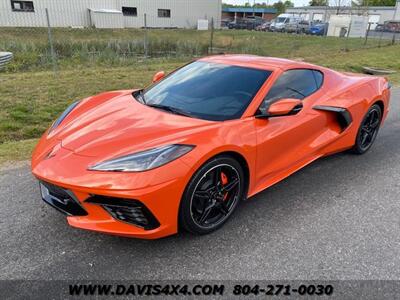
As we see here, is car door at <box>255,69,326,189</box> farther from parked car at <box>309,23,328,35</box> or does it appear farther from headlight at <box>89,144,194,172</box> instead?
parked car at <box>309,23,328,35</box>

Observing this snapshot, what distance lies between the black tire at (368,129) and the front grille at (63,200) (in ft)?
11.5

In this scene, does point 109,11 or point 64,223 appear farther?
point 109,11

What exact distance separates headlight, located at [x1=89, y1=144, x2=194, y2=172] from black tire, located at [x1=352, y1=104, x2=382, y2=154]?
289 cm

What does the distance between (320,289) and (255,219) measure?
2.95ft

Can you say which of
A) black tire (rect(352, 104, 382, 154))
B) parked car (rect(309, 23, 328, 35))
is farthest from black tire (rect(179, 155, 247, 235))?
parked car (rect(309, 23, 328, 35))

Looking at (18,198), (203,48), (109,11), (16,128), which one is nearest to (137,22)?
(109,11)

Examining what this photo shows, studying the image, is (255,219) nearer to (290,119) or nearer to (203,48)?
(290,119)

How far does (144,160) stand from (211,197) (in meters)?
0.66

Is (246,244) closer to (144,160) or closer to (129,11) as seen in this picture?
(144,160)

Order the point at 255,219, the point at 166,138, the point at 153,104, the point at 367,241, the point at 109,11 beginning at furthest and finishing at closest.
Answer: the point at 109,11
the point at 153,104
the point at 255,219
the point at 367,241
the point at 166,138

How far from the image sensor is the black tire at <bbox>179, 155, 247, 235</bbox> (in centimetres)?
265

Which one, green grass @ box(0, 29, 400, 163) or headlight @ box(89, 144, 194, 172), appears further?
green grass @ box(0, 29, 400, 163)

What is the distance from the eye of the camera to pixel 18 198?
3443 millimetres

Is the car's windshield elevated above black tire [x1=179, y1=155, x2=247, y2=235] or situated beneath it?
elevated above
